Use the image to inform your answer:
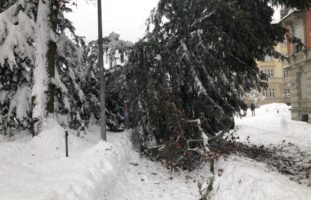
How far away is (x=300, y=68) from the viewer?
30.8 m

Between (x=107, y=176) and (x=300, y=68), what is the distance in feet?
79.0

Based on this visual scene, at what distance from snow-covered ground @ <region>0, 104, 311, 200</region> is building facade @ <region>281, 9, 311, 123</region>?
1791cm

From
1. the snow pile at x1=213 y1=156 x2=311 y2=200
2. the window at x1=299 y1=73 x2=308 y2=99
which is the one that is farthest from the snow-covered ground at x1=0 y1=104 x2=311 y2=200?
the window at x1=299 y1=73 x2=308 y2=99

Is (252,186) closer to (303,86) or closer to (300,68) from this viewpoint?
(303,86)

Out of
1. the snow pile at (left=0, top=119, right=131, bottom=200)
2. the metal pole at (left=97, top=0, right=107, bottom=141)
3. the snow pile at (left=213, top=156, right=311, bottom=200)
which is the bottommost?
the snow pile at (left=213, top=156, right=311, bottom=200)

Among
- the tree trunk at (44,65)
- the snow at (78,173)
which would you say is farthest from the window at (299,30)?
the tree trunk at (44,65)


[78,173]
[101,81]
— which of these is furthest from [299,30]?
[78,173]

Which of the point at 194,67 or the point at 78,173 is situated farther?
the point at 194,67

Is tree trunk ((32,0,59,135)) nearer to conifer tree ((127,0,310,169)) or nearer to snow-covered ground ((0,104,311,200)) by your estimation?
snow-covered ground ((0,104,311,200))

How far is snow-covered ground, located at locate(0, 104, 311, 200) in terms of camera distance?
25.3ft

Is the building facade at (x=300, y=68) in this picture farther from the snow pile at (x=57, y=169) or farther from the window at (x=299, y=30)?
the snow pile at (x=57, y=169)

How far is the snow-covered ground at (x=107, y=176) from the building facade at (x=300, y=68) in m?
17.9

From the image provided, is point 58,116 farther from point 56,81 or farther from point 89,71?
point 89,71

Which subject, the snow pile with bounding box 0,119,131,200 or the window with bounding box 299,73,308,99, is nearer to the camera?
the snow pile with bounding box 0,119,131,200
